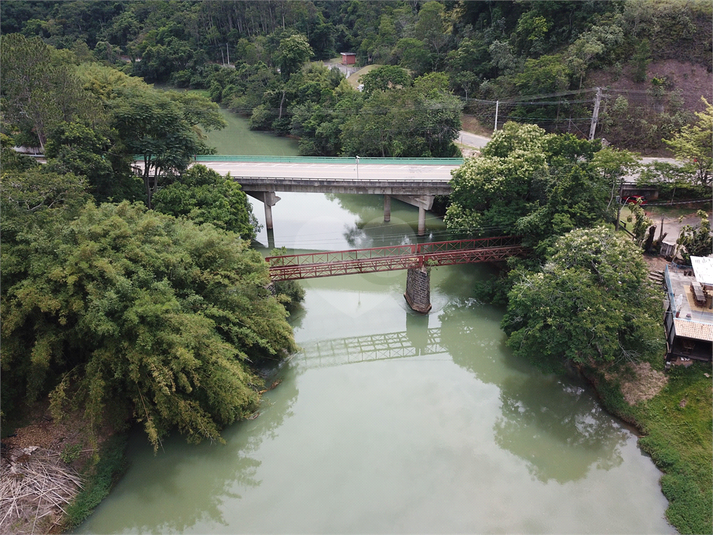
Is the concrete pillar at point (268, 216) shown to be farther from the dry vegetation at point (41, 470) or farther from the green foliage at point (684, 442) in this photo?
the green foliage at point (684, 442)

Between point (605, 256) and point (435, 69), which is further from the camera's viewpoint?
point (435, 69)

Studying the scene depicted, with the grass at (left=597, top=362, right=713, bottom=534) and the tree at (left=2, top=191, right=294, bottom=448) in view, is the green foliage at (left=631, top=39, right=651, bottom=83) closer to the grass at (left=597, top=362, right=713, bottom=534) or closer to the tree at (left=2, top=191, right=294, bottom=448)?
the grass at (left=597, top=362, right=713, bottom=534)

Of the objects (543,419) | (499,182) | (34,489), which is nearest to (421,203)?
(499,182)

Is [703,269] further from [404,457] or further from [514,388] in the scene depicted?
[404,457]

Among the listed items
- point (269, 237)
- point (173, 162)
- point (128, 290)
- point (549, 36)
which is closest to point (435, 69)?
point (549, 36)

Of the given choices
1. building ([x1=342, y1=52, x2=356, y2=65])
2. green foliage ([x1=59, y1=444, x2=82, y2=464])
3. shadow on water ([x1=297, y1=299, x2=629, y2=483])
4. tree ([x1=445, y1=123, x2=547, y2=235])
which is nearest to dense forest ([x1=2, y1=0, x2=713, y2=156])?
building ([x1=342, y1=52, x2=356, y2=65])

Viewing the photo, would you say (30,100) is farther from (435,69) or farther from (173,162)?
(435,69)

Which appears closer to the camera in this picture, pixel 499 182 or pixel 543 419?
pixel 543 419

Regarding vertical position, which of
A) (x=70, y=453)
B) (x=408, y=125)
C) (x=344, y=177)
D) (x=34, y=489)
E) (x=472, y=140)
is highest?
(x=408, y=125)

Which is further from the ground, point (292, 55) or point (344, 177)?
point (292, 55)
